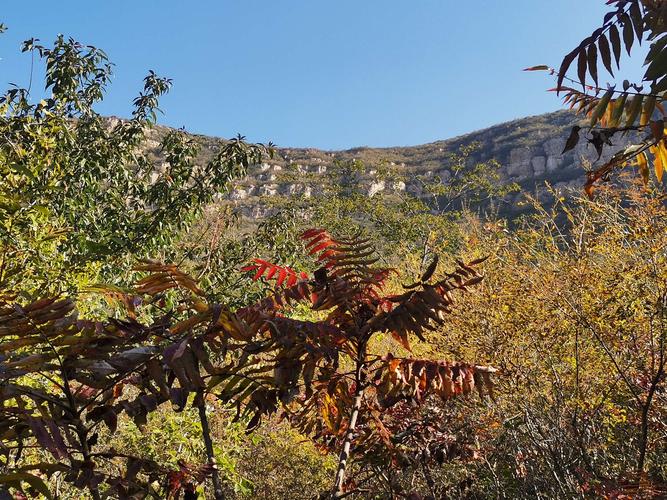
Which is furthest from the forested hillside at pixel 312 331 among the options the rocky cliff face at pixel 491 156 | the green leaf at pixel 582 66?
the rocky cliff face at pixel 491 156

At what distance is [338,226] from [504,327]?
25191mm

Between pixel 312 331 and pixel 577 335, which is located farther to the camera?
pixel 577 335

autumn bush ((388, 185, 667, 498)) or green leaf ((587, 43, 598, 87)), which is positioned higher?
green leaf ((587, 43, 598, 87))

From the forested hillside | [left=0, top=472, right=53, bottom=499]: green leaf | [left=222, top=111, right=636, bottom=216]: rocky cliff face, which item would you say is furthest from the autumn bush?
[left=222, top=111, right=636, bottom=216]: rocky cliff face

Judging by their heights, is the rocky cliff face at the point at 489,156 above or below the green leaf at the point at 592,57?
above

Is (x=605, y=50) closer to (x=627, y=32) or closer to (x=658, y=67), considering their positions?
(x=627, y=32)

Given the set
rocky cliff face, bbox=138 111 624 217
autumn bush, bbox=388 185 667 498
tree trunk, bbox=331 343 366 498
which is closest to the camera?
tree trunk, bbox=331 343 366 498

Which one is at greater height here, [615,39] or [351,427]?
[615,39]

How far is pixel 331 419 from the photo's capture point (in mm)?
2402

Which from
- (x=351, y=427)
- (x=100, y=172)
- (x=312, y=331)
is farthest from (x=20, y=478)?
(x=100, y=172)

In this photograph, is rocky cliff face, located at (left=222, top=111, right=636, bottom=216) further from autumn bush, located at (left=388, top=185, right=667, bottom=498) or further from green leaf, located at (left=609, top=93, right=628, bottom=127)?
green leaf, located at (left=609, top=93, right=628, bottom=127)

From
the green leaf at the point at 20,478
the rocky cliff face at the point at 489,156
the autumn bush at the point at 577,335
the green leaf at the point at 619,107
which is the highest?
the rocky cliff face at the point at 489,156

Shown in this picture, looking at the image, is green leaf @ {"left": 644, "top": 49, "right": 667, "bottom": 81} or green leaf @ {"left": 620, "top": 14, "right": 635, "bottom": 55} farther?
green leaf @ {"left": 620, "top": 14, "right": 635, "bottom": 55}

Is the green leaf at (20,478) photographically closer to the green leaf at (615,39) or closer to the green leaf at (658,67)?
the green leaf at (658,67)
